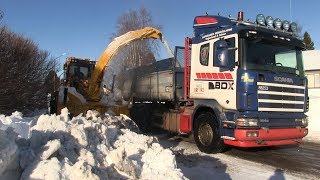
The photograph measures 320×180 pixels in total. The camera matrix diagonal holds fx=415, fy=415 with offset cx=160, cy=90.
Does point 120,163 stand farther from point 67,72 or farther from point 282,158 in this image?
point 67,72

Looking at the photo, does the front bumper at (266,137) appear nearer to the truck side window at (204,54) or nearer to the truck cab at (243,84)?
the truck cab at (243,84)

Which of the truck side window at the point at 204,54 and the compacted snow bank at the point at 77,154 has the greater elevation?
the truck side window at the point at 204,54

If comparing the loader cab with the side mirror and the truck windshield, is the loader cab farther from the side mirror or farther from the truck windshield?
the truck windshield

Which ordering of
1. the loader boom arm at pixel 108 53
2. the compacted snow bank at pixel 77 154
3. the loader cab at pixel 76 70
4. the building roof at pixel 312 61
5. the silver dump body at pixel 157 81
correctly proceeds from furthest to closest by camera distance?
the building roof at pixel 312 61
the loader cab at pixel 76 70
the loader boom arm at pixel 108 53
the silver dump body at pixel 157 81
the compacted snow bank at pixel 77 154

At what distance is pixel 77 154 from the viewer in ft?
20.5

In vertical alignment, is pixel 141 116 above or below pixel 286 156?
above

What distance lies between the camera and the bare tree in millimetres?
12883

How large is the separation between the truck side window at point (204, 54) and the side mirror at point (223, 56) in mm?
463

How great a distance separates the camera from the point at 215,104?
10305 millimetres

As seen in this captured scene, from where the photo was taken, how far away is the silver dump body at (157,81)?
12.7 m

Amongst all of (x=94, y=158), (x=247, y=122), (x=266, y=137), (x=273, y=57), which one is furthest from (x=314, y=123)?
(x=94, y=158)

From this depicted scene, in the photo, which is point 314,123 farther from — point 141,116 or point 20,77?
point 20,77

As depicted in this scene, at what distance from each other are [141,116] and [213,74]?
5253 mm

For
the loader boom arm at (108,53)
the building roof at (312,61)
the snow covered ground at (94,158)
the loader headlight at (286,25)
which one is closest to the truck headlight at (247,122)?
the snow covered ground at (94,158)
